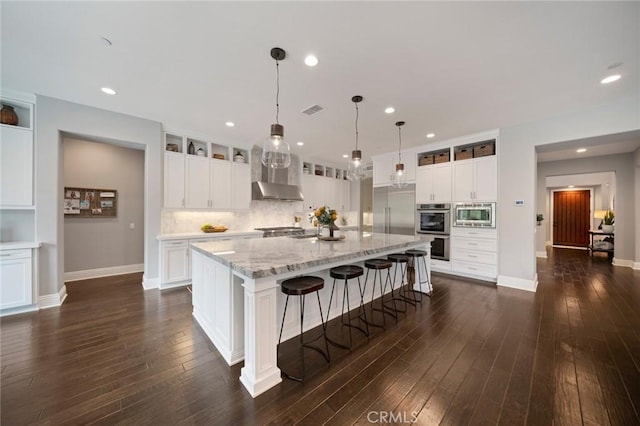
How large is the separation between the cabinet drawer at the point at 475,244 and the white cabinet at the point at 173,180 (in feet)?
18.5

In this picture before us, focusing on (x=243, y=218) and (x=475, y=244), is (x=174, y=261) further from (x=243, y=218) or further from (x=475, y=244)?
(x=475, y=244)

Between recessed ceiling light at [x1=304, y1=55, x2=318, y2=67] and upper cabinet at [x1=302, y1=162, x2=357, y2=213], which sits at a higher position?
recessed ceiling light at [x1=304, y1=55, x2=318, y2=67]

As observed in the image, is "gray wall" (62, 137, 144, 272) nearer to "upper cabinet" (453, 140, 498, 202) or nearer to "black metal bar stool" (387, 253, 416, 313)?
"black metal bar stool" (387, 253, 416, 313)

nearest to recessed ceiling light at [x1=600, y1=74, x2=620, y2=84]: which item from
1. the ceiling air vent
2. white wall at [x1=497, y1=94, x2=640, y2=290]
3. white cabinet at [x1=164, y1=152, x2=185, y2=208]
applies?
white wall at [x1=497, y1=94, x2=640, y2=290]

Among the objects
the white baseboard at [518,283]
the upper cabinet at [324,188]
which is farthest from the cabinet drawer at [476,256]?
the upper cabinet at [324,188]

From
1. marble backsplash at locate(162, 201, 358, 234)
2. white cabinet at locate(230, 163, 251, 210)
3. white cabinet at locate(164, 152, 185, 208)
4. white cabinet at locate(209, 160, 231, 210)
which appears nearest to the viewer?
white cabinet at locate(164, 152, 185, 208)

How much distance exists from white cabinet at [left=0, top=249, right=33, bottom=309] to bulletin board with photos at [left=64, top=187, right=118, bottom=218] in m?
1.83

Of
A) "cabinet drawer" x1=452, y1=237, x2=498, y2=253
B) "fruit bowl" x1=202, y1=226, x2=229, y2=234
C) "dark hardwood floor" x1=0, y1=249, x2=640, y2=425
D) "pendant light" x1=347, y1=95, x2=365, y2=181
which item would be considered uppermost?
"pendant light" x1=347, y1=95, x2=365, y2=181

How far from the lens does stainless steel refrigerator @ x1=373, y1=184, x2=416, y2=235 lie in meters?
5.62

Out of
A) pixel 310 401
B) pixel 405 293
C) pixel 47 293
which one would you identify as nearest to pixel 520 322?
pixel 405 293

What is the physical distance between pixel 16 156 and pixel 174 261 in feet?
7.92

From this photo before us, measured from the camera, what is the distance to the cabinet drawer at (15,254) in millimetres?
2892

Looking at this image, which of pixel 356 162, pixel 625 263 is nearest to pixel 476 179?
pixel 356 162

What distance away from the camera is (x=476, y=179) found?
15.3ft
